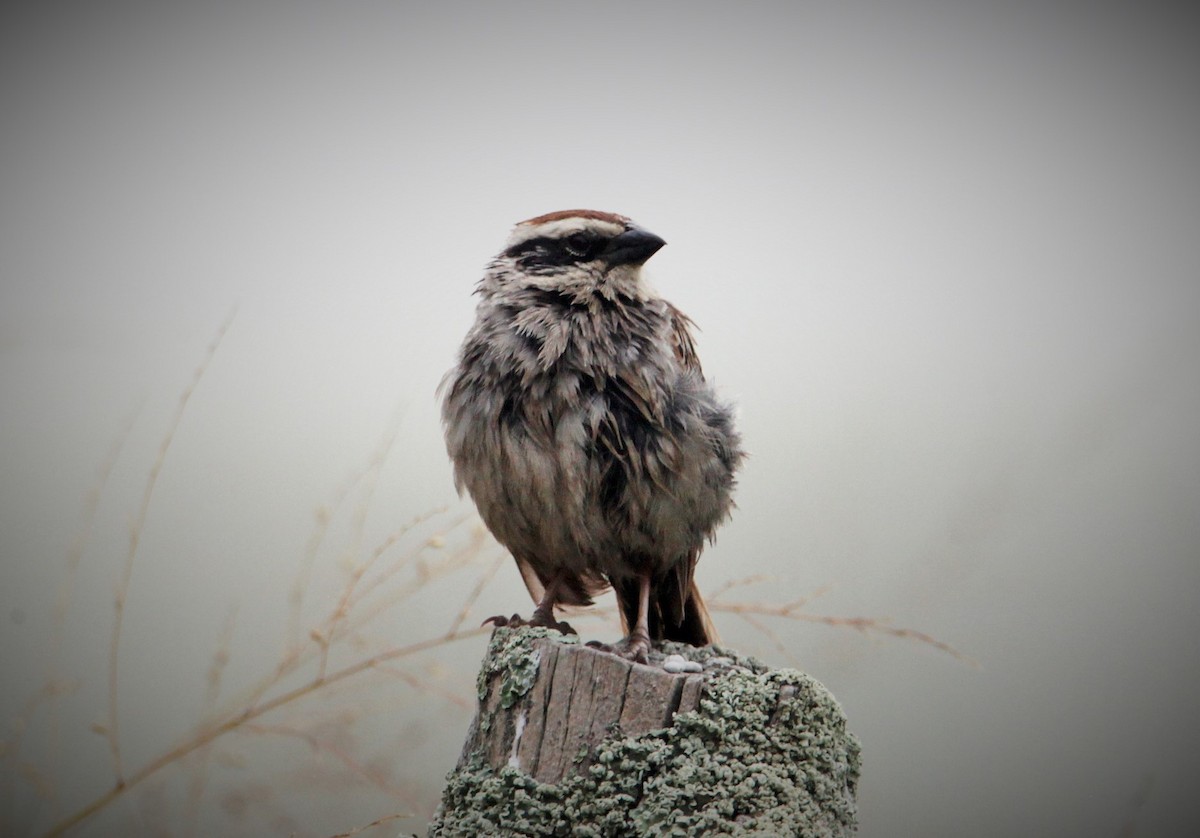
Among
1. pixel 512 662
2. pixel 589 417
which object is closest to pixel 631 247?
pixel 589 417

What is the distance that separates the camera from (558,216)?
329cm

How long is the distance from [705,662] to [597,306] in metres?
1.21

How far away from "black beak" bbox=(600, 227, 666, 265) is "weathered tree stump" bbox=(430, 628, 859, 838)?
1430mm

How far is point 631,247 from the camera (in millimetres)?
3205

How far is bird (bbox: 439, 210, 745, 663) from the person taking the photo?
3023 millimetres

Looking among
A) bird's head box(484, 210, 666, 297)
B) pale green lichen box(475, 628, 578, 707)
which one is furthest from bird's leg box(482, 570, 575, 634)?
bird's head box(484, 210, 666, 297)

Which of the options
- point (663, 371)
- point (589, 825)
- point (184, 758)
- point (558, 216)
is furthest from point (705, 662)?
point (184, 758)

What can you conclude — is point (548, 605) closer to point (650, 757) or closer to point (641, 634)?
point (641, 634)

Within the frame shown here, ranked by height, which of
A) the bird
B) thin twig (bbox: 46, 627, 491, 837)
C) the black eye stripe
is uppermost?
the black eye stripe

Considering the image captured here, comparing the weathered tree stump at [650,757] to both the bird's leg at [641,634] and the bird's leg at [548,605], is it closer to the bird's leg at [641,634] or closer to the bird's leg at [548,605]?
the bird's leg at [641,634]

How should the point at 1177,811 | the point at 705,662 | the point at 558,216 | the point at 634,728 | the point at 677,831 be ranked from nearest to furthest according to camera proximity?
the point at 677,831
the point at 634,728
the point at 705,662
the point at 558,216
the point at 1177,811

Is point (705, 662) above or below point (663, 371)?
below

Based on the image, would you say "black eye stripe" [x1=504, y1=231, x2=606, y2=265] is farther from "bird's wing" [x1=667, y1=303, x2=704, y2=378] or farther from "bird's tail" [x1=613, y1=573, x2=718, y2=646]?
"bird's tail" [x1=613, y1=573, x2=718, y2=646]

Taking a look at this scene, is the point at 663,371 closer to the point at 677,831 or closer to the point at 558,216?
the point at 558,216
